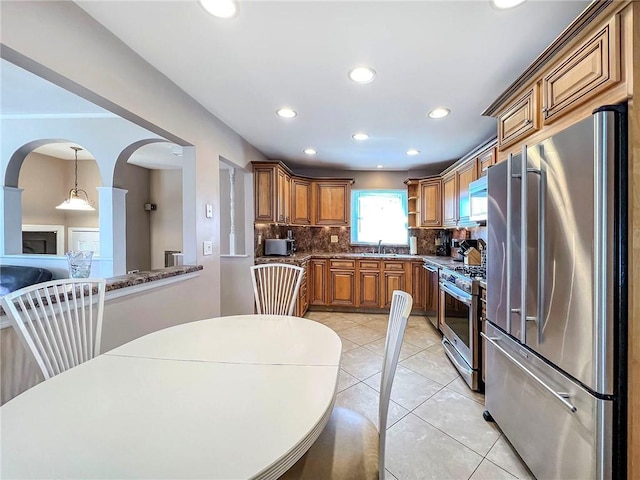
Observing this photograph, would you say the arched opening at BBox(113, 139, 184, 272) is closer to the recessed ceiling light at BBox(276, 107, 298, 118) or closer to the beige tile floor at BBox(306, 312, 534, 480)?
the recessed ceiling light at BBox(276, 107, 298, 118)

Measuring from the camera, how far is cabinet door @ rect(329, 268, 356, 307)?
4.38 meters

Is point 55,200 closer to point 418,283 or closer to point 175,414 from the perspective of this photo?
point 175,414

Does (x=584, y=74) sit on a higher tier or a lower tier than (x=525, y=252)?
higher

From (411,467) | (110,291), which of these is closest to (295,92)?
(110,291)

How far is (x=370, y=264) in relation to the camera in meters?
4.34

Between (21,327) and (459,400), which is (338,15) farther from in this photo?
(459,400)

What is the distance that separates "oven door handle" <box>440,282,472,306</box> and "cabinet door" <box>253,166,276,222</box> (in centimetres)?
226

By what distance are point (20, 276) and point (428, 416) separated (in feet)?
14.5

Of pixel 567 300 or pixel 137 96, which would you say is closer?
pixel 567 300

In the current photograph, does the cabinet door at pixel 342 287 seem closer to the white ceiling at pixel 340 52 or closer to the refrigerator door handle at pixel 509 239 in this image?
the white ceiling at pixel 340 52

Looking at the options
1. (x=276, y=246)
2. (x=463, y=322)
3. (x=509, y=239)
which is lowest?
(x=463, y=322)

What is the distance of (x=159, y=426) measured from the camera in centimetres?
72

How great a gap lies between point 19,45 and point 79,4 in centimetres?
42

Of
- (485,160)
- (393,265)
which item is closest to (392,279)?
(393,265)
